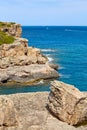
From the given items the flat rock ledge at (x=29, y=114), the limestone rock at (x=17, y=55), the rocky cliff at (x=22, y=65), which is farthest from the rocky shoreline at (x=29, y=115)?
the limestone rock at (x=17, y=55)

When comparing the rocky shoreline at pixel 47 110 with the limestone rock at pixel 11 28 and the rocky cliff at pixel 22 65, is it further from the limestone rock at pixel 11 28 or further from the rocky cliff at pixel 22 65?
the limestone rock at pixel 11 28

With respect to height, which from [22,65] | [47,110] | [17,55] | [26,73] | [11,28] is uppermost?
[47,110]

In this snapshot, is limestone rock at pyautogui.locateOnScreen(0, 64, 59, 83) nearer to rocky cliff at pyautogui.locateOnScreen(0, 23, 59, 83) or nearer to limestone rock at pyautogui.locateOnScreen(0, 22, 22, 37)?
rocky cliff at pyautogui.locateOnScreen(0, 23, 59, 83)

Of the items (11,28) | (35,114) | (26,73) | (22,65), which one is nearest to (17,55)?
(22,65)

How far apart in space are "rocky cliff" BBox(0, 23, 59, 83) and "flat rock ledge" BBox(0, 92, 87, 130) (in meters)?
40.6

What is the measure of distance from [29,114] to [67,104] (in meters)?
2.99

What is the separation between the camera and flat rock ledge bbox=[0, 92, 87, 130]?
27.0m

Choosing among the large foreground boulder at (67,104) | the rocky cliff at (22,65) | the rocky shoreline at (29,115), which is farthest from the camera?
the rocky cliff at (22,65)

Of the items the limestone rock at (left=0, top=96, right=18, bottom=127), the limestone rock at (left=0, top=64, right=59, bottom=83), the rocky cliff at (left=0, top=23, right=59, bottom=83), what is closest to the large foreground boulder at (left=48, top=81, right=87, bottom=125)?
the limestone rock at (left=0, top=96, right=18, bottom=127)

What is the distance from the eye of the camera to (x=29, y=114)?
3022 centimetres

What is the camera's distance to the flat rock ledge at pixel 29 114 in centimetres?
2703

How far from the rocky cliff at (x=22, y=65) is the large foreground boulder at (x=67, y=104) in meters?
44.7

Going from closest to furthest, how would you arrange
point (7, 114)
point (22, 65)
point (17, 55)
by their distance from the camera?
point (7, 114) → point (22, 65) → point (17, 55)

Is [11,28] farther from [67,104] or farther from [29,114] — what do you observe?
[67,104]
